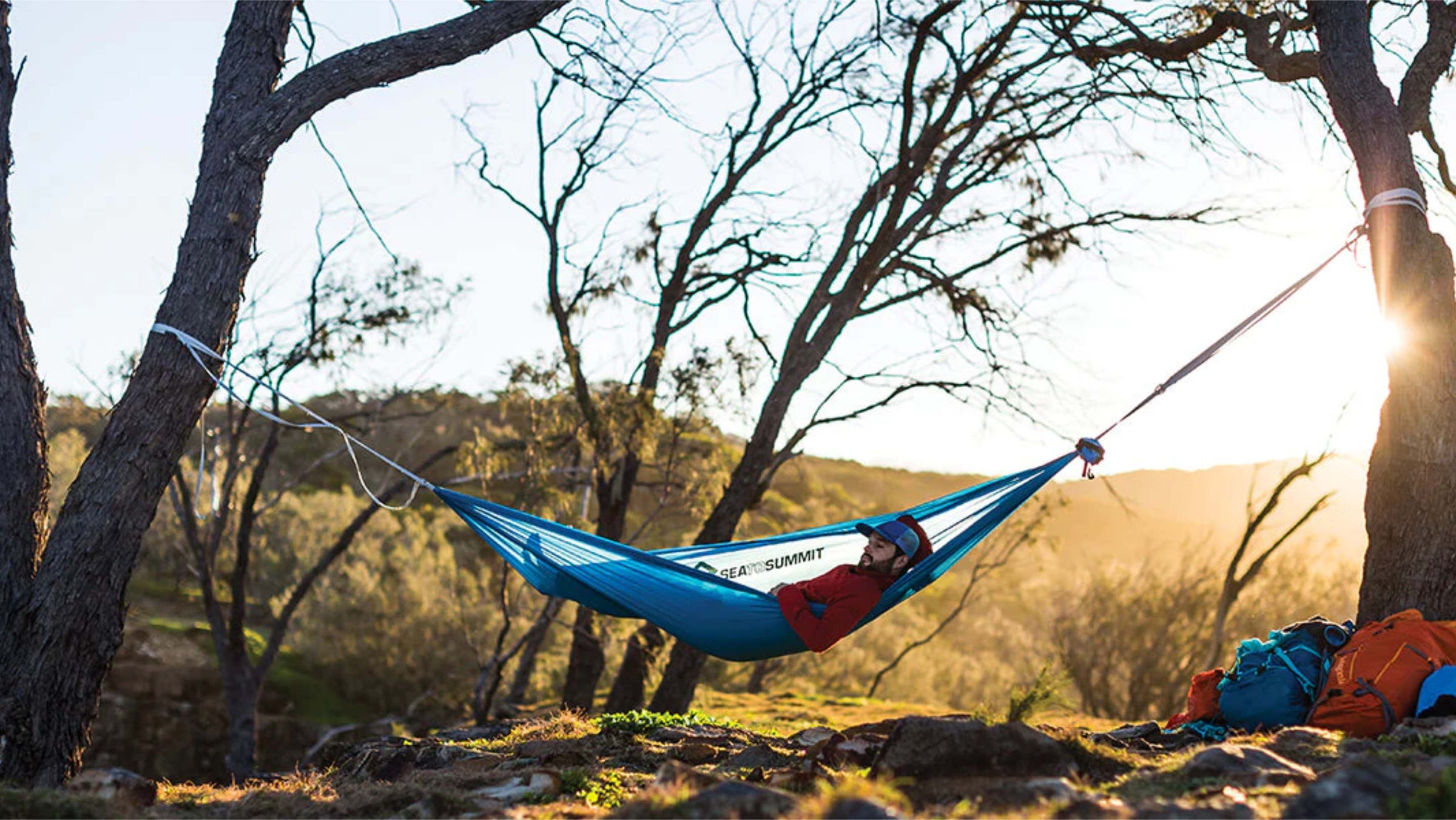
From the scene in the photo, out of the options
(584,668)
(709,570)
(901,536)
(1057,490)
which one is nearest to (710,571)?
(709,570)

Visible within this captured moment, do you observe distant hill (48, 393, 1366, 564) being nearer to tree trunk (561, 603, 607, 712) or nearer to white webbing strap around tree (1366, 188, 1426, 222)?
tree trunk (561, 603, 607, 712)

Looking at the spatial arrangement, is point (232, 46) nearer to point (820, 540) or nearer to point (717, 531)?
point (820, 540)

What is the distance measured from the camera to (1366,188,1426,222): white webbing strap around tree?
3.69 m

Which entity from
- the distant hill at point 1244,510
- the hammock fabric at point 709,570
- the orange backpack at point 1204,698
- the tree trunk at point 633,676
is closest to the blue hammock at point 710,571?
the hammock fabric at point 709,570

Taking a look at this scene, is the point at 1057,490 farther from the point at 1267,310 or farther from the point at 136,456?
the point at 136,456

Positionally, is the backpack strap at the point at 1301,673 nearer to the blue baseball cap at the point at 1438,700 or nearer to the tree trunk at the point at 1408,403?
the blue baseball cap at the point at 1438,700

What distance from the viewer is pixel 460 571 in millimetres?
13477

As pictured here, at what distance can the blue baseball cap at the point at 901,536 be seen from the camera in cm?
370

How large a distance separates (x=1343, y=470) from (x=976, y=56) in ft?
14.9

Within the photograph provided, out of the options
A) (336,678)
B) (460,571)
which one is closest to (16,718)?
(336,678)

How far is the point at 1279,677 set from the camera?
3199mm

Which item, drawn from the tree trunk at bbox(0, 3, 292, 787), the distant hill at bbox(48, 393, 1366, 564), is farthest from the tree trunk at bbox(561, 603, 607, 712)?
the tree trunk at bbox(0, 3, 292, 787)

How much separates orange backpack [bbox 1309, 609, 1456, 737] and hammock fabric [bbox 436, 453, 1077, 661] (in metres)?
1.04

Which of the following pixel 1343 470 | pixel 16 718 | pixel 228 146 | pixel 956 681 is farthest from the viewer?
pixel 956 681
